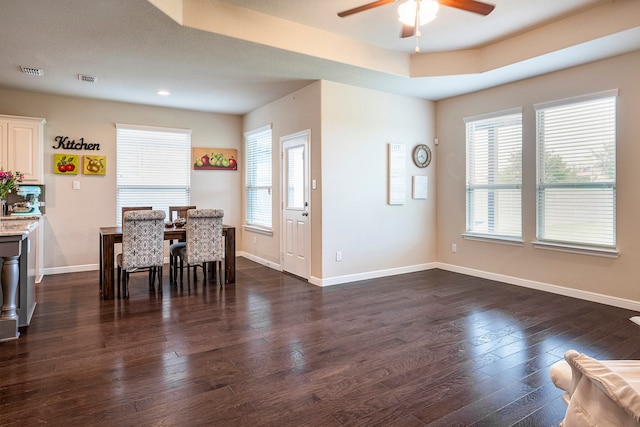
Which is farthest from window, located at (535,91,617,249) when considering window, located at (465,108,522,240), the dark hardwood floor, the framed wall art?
the framed wall art

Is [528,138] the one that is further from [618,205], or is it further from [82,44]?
[82,44]

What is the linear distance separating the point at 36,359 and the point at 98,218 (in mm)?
3694

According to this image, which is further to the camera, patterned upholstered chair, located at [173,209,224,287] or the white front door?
the white front door

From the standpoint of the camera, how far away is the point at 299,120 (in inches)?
207

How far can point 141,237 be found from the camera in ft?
14.3

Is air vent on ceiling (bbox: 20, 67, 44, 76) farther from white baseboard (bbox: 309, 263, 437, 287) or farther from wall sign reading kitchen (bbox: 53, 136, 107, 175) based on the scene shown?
white baseboard (bbox: 309, 263, 437, 287)

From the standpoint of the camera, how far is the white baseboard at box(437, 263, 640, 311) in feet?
12.8

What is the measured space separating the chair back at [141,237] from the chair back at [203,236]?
0.36m

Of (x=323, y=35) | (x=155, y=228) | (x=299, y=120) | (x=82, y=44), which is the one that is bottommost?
(x=155, y=228)

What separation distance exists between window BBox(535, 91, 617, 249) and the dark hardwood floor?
0.81m

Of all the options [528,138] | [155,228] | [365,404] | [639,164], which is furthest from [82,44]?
[639,164]

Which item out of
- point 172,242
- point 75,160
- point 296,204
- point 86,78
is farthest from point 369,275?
point 75,160

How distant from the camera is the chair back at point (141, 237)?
4.28 meters

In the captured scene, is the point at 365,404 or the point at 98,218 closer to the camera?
the point at 365,404
